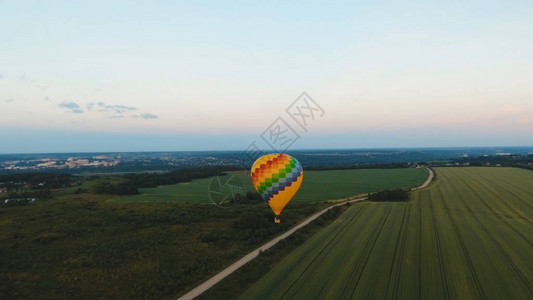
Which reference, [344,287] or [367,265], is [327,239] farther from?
[344,287]

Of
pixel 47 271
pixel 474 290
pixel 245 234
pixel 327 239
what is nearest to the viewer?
pixel 474 290

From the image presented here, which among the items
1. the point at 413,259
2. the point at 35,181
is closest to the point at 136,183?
the point at 35,181

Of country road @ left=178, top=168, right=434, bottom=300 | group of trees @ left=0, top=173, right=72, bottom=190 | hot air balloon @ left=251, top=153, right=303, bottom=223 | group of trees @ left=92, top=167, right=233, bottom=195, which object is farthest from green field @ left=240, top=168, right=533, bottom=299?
group of trees @ left=0, top=173, right=72, bottom=190

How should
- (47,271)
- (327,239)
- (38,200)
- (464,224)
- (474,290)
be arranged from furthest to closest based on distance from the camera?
(38,200) → (464,224) → (327,239) → (47,271) → (474,290)

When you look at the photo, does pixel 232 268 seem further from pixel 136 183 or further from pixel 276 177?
pixel 136 183

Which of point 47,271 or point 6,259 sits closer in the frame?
point 47,271

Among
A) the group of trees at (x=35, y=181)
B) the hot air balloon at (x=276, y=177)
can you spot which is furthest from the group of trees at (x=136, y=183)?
the hot air balloon at (x=276, y=177)

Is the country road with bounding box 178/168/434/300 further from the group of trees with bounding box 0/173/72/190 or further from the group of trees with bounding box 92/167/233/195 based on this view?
the group of trees with bounding box 0/173/72/190

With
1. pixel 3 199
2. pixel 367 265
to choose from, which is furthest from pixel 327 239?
pixel 3 199
